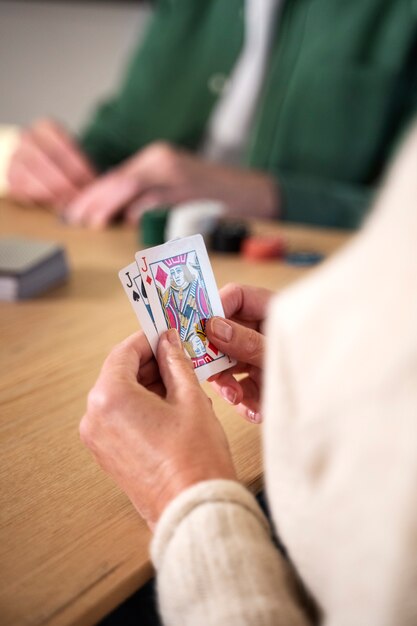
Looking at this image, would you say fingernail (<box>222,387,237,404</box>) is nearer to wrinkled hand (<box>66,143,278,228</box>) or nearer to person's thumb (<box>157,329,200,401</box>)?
person's thumb (<box>157,329,200,401</box>)

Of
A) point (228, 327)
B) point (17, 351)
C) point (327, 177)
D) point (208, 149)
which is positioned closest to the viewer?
point (228, 327)

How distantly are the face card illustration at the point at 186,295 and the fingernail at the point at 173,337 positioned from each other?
0.01 m

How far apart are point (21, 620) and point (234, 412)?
43 cm

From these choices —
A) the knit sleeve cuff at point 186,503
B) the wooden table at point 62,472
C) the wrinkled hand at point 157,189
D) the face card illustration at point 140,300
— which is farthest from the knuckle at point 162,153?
the knit sleeve cuff at point 186,503

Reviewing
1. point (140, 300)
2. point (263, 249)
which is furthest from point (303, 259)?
point (140, 300)

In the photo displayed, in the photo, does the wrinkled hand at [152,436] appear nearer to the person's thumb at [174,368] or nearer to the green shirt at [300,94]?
the person's thumb at [174,368]

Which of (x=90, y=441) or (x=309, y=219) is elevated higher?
(x=90, y=441)

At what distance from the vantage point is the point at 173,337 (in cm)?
82

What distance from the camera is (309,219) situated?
2.05 m

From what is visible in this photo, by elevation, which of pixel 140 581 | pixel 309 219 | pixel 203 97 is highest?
pixel 203 97

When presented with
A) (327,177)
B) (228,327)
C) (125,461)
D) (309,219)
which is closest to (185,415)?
(125,461)

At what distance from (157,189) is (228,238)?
357mm

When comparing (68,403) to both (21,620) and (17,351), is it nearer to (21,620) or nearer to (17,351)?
(17,351)

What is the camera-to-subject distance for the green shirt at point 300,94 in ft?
7.26
